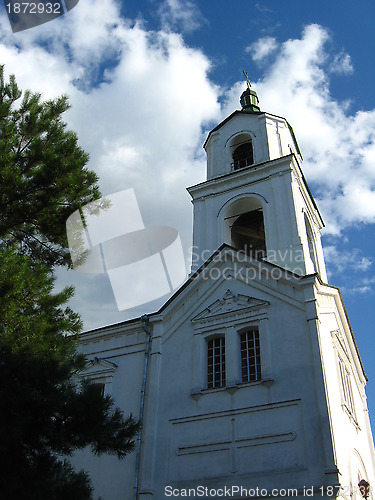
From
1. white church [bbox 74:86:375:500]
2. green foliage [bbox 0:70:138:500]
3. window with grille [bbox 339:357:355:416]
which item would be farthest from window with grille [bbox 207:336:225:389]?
green foliage [bbox 0:70:138:500]

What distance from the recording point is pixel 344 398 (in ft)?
49.6

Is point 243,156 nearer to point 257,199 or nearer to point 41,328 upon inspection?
point 257,199

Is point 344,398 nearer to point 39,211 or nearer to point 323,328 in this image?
point 323,328

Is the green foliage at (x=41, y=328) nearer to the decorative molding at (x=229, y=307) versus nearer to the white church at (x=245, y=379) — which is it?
the white church at (x=245, y=379)

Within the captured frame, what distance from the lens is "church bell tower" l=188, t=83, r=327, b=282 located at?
19.0 meters

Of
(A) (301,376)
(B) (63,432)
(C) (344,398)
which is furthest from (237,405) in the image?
(B) (63,432)

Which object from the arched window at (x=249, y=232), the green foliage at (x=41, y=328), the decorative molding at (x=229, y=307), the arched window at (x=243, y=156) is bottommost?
the green foliage at (x=41, y=328)

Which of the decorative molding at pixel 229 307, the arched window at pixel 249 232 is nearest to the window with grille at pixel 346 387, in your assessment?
the decorative molding at pixel 229 307

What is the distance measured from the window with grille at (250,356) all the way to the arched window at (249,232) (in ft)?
18.9

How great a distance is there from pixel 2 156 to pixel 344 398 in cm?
1152

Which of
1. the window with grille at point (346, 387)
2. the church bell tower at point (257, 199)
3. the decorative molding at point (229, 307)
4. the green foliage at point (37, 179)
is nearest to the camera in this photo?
the green foliage at point (37, 179)

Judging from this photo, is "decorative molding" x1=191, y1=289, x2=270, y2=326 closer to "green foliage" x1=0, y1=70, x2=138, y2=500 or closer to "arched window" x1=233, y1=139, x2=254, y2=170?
"green foliage" x1=0, y1=70, x2=138, y2=500

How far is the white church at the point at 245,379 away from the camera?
42.8 feet

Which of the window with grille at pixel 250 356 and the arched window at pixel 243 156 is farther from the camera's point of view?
the arched window at pixel 243 156
